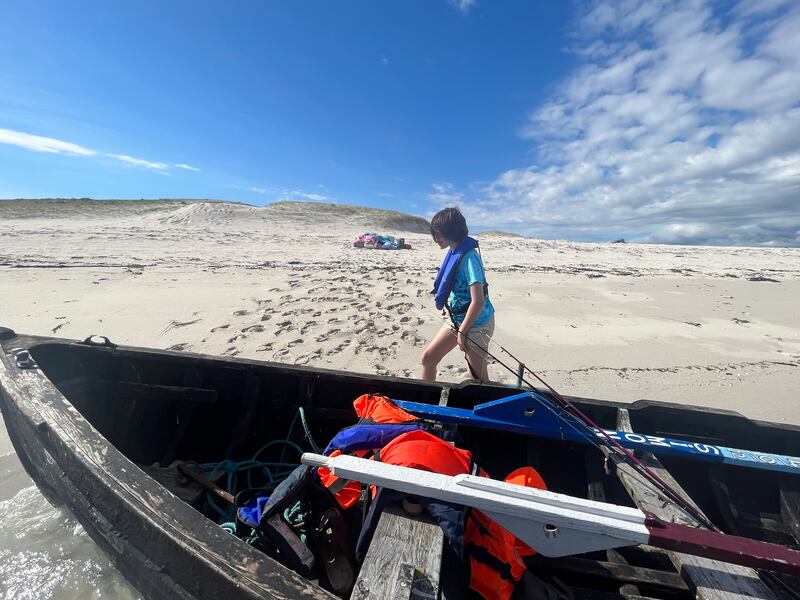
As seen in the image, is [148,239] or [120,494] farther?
[148,239]

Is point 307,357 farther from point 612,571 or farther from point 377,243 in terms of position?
point 377,243

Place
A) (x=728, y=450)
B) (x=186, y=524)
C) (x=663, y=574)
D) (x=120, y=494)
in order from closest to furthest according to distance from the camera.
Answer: (x=186, y=524) < (x=120, y=494) < (x=663, y=574) < (x=728, y=450)

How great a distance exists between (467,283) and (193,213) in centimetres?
3493

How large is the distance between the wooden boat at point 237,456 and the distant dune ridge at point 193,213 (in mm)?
29446

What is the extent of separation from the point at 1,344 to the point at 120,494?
234 cm

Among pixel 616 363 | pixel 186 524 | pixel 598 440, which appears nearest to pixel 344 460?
pixel 186 524

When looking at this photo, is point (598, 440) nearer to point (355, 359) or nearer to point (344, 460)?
point (344, 460)

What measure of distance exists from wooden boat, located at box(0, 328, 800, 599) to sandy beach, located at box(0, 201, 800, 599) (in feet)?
2.84

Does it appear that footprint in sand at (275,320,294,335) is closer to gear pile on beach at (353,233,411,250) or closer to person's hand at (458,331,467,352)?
person's hand at (458,331,467,352)

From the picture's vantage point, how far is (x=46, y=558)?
8.75 feet

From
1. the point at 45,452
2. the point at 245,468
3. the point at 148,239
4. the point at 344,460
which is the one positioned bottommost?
the point at 245,468

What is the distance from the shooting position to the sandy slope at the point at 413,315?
5.74 m

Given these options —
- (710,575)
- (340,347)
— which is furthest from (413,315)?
(710,575)

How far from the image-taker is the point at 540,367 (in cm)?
592
